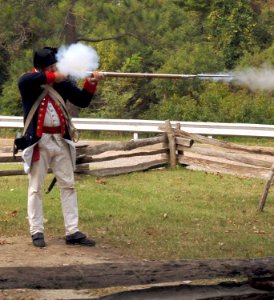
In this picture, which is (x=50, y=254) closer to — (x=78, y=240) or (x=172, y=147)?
(x=78, y=240)

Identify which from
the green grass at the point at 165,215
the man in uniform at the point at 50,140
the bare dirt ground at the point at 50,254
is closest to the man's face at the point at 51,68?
the man in uniform at the point at 50,140

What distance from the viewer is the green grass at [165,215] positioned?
1017 centimetres

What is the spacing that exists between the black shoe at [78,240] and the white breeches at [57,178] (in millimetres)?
46

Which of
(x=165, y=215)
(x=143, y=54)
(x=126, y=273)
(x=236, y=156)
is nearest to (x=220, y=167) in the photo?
(x=236, y=156)

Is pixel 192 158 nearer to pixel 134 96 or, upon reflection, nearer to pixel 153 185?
pixel 153 185

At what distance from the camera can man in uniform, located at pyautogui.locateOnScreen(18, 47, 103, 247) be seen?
9758mm

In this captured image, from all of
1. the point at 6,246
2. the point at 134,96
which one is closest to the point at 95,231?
the point at 6,246

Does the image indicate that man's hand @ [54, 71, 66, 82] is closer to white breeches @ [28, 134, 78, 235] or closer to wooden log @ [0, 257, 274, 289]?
white breeches @ [28, 134, 78, 235]

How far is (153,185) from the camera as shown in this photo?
1496 cm

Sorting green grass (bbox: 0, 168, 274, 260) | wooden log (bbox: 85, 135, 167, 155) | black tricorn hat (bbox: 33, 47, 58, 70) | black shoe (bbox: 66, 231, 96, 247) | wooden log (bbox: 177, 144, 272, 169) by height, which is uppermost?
black tricorn hat (bbox: 33, 47, 58, 70)

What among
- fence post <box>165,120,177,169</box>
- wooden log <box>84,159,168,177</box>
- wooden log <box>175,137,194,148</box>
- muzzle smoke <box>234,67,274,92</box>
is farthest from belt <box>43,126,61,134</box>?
fence post <box>165,120,177,169</box>

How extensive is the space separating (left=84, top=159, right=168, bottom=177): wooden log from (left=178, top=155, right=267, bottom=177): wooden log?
43 centimetres

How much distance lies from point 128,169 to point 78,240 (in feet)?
21.2

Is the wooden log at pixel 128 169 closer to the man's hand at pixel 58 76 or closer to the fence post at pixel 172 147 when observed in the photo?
the fence post at pixel 172 147
